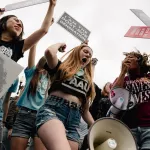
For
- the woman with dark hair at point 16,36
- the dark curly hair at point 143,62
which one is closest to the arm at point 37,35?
the woman with dark hair at point 16,36

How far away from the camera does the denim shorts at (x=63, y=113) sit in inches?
84.0

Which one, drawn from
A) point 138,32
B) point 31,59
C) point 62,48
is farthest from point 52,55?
point 138,32

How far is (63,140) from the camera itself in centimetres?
187

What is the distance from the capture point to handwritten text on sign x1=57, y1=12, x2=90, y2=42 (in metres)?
A: 3.61

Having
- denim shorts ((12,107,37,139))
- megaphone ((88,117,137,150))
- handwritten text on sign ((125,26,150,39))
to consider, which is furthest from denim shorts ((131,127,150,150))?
handwritten text on sign ((125,26,150,39))

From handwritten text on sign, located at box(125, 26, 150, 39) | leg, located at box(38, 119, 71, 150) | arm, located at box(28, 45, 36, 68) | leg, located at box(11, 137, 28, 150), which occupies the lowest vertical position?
leg, located at box(11, 137, 28, 150)

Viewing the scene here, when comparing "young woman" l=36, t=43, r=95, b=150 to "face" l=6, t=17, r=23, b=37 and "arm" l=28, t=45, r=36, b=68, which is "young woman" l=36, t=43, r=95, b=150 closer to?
"face" l=6, t=17, r=23, b=37

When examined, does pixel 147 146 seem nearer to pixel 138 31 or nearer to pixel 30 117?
pixel 30 117

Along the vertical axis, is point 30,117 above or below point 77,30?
below

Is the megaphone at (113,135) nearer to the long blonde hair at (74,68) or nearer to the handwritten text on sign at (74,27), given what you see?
the long blonde hair at (74,68)

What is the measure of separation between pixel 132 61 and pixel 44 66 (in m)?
1.13

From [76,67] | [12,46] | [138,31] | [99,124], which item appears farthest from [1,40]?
[138,31]

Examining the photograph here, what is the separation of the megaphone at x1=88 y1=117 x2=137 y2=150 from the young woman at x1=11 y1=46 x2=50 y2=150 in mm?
560

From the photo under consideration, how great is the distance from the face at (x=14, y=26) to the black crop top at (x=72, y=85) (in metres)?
0.52
